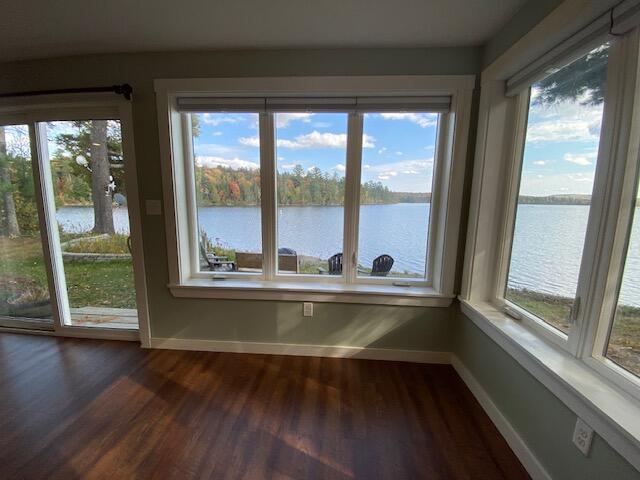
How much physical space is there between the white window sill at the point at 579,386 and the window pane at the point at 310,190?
4.07 feet

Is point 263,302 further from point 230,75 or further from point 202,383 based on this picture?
point 230,75

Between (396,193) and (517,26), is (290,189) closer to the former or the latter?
(396,193)

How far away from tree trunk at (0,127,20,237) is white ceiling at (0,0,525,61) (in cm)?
92

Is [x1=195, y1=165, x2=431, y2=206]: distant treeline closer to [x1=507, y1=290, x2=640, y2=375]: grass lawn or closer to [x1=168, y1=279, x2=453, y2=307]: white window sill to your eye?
[x1=168, y1=279, x2=453, y2=307]: white window sill

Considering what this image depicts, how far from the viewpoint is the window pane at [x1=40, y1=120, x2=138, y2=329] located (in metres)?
2.13

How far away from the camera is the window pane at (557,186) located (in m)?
1.17

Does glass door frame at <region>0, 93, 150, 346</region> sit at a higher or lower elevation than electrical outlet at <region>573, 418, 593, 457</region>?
higher

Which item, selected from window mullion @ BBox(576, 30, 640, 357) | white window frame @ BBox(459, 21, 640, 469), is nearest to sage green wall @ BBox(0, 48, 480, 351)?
white window frame @ BBox(459, 21, 640, 469)

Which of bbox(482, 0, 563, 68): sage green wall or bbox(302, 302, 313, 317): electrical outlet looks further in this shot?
bbox(302, 302, 313, 317): electrical outlet

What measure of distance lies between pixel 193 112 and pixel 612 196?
8.20ft

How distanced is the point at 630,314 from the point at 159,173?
2.80m

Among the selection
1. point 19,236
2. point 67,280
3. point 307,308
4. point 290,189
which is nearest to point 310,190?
point 290,189

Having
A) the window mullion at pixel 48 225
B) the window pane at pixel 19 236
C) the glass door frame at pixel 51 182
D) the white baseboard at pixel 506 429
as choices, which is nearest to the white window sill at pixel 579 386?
the white baseboard at pixel 506 429

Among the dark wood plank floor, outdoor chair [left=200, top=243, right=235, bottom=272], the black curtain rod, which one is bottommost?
the dark wood plank floor
